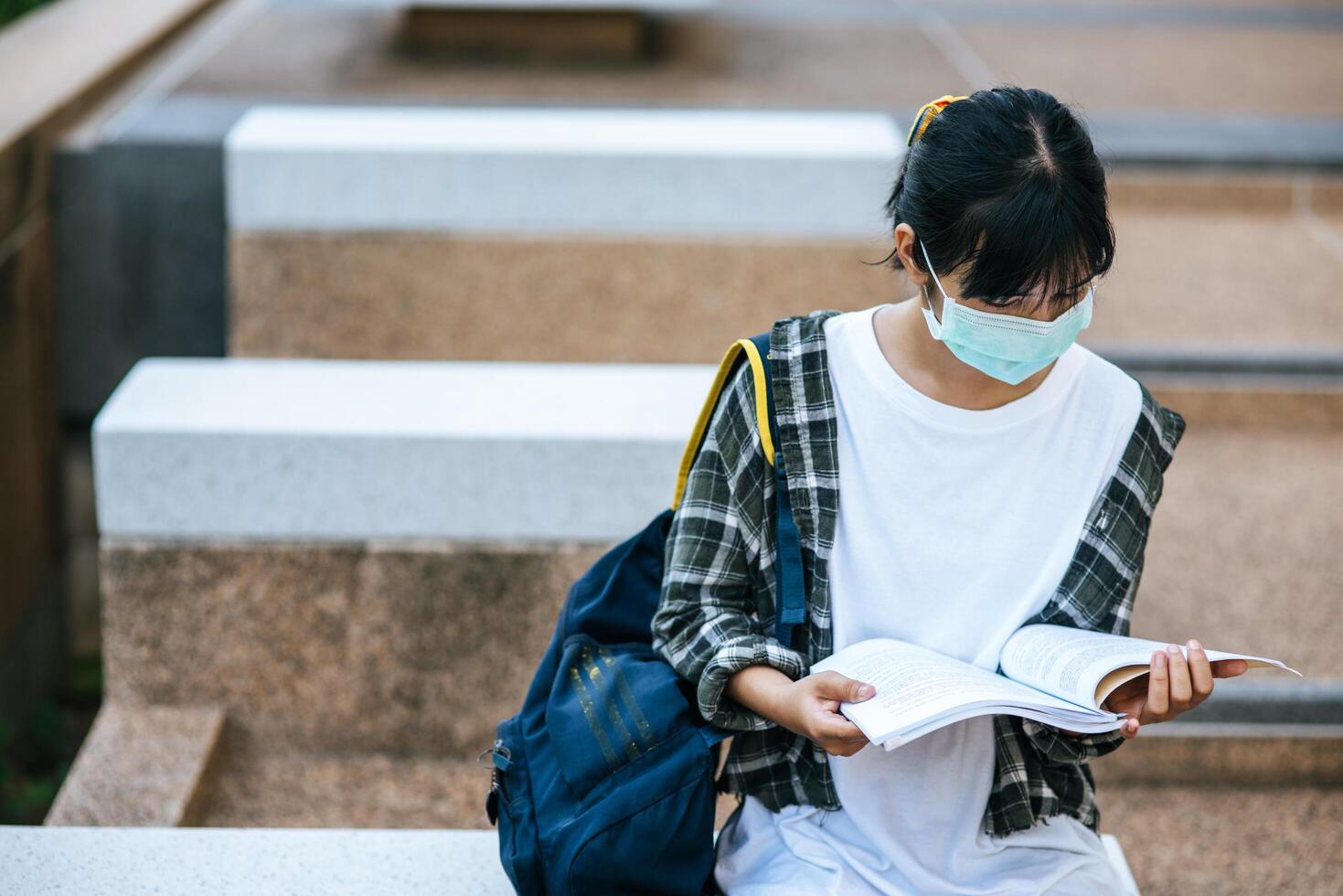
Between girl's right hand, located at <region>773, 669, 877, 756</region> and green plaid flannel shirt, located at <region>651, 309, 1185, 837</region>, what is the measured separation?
0.40ft

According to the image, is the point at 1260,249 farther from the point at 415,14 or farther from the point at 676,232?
the point at 415,14

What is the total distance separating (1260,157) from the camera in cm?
638

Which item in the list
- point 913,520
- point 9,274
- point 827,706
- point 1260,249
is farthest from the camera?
point 1260,249

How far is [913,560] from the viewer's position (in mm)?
2125

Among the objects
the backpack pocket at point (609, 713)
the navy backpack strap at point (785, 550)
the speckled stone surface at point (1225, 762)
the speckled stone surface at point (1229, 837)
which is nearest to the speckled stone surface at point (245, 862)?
the backpack pocket at point (609, 713)

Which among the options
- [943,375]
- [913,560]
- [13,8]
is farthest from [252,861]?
[13,8]

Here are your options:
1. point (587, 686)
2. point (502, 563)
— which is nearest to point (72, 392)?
point (502, 563)

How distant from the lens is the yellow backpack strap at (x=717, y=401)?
6.95 ft

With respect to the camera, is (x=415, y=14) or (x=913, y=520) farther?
(x=415, y=14)

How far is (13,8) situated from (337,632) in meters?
6.74

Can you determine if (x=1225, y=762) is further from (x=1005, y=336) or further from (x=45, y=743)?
(x=45, y=743)

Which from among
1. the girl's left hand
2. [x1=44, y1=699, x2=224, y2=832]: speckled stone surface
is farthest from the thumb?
[x1=44, y1=699, x2=224, y2=832]: speckled stone surface

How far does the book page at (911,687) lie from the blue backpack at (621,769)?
0.13 m

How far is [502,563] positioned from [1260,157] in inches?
177
